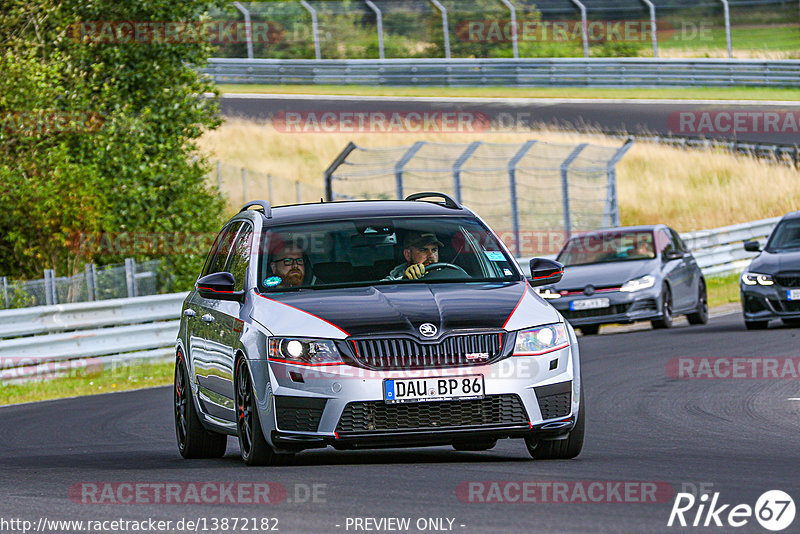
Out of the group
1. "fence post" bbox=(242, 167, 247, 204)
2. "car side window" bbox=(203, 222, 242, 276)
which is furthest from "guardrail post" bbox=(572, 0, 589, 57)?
"car side window" bbox=(203, 222, 242, 276)

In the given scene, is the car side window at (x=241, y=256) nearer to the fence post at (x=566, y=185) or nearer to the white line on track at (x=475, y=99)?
the fence post at (x=566, y=185)

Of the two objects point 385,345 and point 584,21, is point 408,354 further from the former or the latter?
point 584,21

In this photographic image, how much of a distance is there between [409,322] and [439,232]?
4.79ft

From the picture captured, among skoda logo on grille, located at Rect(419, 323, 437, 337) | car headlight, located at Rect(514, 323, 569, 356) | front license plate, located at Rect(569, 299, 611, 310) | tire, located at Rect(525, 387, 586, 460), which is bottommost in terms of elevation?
front license plate, located at Rect(569, 299, 611, 310)

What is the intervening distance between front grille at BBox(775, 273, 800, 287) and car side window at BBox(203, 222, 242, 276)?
417 inches

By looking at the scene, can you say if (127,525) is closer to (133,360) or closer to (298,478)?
(298,478)

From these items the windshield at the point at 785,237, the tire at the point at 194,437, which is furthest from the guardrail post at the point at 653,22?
the tire at the point at 194,437

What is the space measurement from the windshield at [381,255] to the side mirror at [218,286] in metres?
0.21

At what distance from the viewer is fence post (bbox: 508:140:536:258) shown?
27.4 meters

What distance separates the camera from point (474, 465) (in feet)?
29.2

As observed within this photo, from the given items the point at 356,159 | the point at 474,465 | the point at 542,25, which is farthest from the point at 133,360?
the point at 542,25

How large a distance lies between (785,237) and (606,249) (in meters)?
3.13

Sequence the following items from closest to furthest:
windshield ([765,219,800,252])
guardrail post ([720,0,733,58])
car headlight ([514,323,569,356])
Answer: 1. car headlight ([514,323,569,356])
2. windshield ([765,219,800,252])
3. guardrail post ([720,0,733,58])

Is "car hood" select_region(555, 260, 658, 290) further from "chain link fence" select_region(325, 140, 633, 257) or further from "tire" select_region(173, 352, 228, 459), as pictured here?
"tire" select_region(173, 352, 228, 459)
